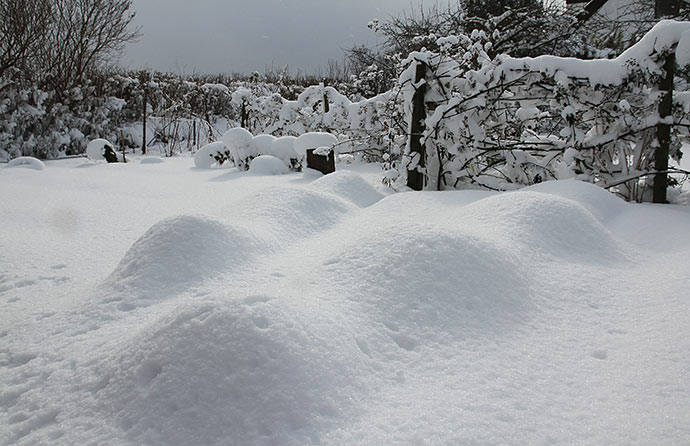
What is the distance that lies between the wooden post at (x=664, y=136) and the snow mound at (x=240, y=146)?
4876 mm

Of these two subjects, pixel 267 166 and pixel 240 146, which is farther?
pixel 240 146

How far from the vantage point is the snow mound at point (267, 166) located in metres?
6.05

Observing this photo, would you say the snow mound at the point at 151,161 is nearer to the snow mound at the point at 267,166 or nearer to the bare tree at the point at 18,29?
the snow mound at the point at 267,166

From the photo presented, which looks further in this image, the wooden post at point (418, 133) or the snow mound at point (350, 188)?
the wooden post at point (418, 133)

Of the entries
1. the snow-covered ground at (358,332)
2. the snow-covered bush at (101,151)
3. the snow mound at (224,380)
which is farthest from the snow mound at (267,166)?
the snow mound at (224,380)

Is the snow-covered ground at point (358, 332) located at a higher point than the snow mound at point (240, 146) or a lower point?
lower

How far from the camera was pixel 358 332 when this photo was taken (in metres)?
1.47

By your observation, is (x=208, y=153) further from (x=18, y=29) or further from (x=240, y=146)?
(x=18, y=29)

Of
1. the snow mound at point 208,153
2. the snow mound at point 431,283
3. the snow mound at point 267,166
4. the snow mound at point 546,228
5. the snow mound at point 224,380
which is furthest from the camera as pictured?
the snow mound at point 208,153

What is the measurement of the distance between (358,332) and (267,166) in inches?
192

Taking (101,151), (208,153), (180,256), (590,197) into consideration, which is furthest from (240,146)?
(590,197)

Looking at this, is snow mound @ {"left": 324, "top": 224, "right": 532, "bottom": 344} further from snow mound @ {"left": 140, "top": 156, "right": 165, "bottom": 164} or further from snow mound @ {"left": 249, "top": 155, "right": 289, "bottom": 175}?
snow mound @ {"left": 140, "top": 156, "right": 165, "bottom": 164}

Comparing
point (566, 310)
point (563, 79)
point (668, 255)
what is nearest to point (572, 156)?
point (563, 79)

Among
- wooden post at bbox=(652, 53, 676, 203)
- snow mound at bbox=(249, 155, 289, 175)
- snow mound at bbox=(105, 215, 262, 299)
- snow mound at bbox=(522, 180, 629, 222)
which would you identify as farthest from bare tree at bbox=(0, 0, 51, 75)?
wooden post at bbox=(652, 53, 676, 203)
